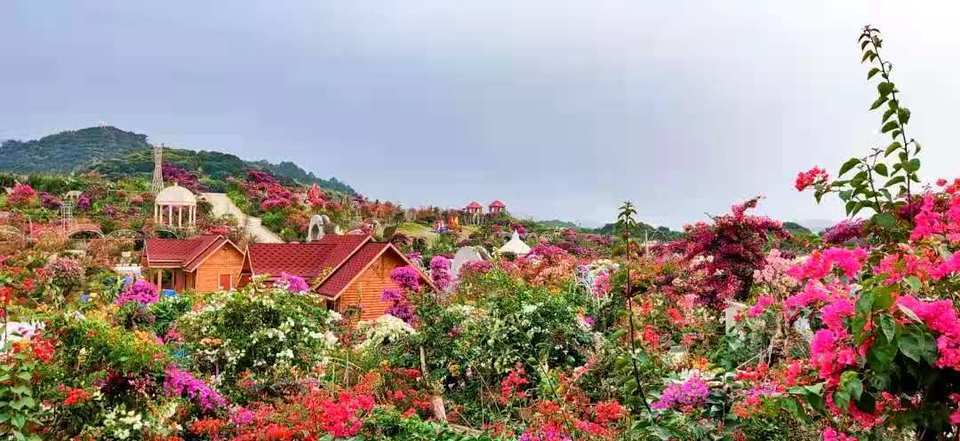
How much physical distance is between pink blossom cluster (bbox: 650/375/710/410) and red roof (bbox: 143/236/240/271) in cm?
1648

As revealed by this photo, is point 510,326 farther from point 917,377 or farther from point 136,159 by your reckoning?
point 136,159

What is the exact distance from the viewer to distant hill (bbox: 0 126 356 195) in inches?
2238

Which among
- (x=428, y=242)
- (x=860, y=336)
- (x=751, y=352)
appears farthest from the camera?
(x=428, y=242)

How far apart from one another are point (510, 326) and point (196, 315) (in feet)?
10.2

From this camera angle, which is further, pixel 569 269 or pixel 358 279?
pixel 358 279

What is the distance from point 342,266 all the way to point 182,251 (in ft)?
27.8

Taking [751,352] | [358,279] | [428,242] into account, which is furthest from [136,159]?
[751,352]

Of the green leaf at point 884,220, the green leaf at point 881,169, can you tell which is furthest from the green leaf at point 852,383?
the green leaf at point 881,169

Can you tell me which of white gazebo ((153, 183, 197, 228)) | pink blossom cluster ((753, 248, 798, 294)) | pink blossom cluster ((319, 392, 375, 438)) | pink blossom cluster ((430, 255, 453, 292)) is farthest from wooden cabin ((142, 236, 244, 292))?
pink blossom cluster ((753, 248, 798, 294))

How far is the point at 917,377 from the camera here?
5.58ft

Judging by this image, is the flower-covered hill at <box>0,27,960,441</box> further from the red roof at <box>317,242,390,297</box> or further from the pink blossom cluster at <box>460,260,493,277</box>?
the red roof at <box>317,242,390,297</box>

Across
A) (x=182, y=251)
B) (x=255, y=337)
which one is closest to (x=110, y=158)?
(x=182, y=251)

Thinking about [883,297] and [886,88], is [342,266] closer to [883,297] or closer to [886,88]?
[886,88]

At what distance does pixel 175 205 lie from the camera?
3033cm
